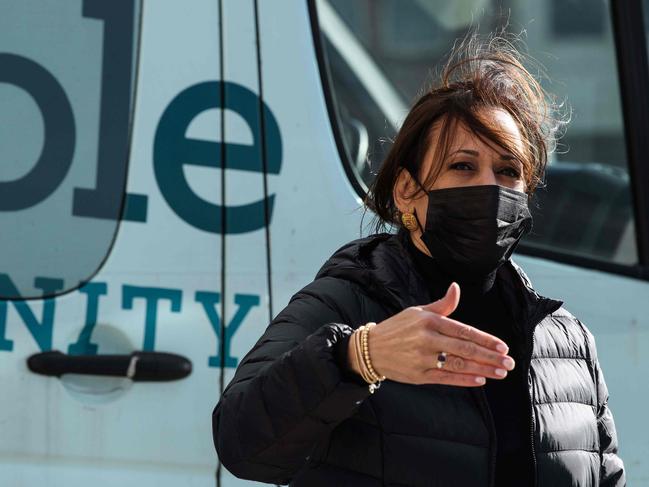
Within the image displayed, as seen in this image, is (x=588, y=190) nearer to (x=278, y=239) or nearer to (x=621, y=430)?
(x=621, y=430)

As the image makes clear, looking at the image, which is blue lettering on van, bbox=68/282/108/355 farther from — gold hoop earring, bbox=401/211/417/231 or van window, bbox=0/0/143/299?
gold hoop earring, bbox=401/211/417/231

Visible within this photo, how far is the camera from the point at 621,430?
7.52 ft

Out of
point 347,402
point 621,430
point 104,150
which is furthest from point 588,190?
point 347,402

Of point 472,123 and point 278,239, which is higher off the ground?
point 472,123

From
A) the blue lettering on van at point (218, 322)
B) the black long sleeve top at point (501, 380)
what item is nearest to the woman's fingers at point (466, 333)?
the black long sleeve top at point (501, 380)

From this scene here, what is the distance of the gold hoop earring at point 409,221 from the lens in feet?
5.96

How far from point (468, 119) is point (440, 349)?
53 cm

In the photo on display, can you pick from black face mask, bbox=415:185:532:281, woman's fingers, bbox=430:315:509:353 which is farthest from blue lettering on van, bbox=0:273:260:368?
woman's fingers, bbox=430:315:509:353

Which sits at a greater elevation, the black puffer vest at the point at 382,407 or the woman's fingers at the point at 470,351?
the woman's fingers at the point at 470,351

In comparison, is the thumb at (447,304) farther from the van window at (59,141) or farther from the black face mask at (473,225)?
A: the van window at (59,141)

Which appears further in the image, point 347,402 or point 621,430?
point 621,430

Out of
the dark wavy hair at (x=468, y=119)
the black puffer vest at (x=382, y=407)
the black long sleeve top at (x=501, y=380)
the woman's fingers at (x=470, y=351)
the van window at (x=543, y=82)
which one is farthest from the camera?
the van window at (x=543, y=82)

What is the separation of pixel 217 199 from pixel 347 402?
852 mm

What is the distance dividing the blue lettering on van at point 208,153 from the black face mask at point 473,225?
56cm
